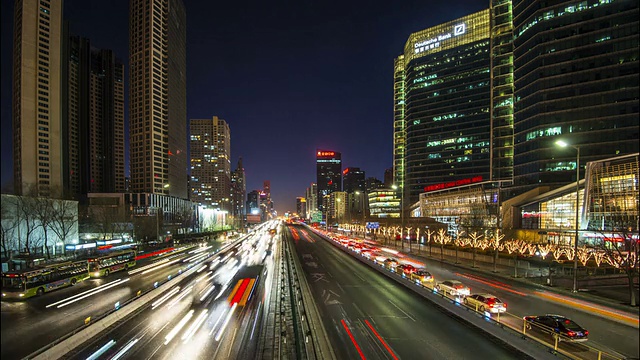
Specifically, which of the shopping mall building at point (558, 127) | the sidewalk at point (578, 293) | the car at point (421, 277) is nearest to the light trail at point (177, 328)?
the car at point (421, 277)

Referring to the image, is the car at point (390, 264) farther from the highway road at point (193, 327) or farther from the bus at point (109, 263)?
the bus at point (109, 263)

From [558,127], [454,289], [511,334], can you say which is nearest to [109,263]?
[454,289]

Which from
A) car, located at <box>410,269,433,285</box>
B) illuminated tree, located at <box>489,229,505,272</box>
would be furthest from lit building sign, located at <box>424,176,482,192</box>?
car, located at <box>410,269,433,285</box>

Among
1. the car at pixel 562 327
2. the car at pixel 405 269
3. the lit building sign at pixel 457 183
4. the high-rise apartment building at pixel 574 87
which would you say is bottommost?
the car at pixel 405 269

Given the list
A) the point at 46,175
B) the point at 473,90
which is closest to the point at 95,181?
the point at 46,175

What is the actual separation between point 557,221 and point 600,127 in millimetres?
34489

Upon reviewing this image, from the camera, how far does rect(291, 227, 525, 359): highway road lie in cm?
1656

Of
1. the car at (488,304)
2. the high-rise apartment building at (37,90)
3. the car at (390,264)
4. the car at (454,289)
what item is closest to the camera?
the car at (488,304)

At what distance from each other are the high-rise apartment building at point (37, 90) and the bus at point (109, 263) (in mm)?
92803

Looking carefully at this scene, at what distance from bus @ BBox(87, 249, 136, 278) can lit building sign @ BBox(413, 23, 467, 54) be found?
166 m

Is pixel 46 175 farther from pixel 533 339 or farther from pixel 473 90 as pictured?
pixel 473 90

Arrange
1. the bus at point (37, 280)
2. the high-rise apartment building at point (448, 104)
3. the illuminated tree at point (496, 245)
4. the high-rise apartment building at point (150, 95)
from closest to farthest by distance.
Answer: the bus at point (37, 280) → the illuminated tree at point (496, 245) → the high-rise apartment building at point (448, 104) → the high-rise apartment building at point (150, 95)

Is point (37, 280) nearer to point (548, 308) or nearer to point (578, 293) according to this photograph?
point (548, 308)

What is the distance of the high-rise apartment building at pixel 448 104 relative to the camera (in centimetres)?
14662
